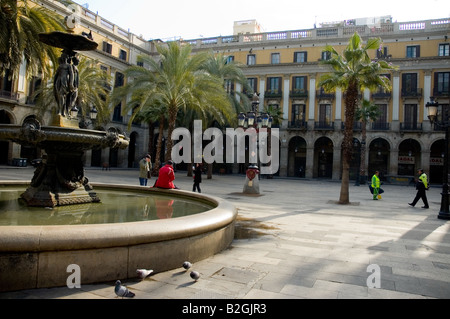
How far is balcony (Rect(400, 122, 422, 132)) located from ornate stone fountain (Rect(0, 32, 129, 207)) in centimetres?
3651

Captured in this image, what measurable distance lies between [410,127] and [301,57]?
14.9 metres

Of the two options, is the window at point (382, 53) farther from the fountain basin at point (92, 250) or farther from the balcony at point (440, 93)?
the fountain basin at point (92, 250)

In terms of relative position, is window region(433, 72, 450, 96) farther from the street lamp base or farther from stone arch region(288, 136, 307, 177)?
the street lamp base

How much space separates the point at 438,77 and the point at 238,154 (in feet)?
77.5

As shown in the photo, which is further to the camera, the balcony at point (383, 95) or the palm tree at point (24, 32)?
the balcony at point (383, 95)

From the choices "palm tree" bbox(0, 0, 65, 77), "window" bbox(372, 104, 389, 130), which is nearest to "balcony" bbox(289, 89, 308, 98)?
"window" bbox(372, 104, 389, 130)

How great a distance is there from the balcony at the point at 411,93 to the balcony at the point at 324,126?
826 cm

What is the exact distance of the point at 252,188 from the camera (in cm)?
1600

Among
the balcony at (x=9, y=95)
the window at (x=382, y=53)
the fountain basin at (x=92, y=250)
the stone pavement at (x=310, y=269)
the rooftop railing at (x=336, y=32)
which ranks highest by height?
the rooftop railing at (x=336, y=32)

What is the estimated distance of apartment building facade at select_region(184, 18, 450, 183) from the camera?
115 ft

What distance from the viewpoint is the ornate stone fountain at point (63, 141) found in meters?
5.49

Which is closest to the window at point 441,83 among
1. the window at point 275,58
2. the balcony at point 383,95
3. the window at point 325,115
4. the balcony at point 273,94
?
the balcony at point 383,95
